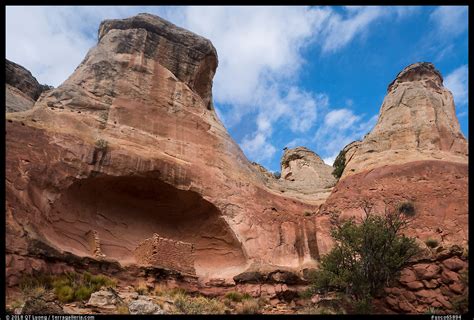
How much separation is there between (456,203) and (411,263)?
5.51 meters

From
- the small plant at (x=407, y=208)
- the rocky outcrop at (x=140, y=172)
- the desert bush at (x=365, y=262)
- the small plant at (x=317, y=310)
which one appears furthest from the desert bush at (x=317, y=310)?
the small plant at (x=407, y=208)

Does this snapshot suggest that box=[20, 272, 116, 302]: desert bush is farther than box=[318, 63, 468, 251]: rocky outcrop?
No

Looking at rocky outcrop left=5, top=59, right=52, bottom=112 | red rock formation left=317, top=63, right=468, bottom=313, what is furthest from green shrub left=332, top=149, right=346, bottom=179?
rocky outcrop left=5, top=59, right=52, bottom=112

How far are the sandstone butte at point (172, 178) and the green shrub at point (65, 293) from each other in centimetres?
129

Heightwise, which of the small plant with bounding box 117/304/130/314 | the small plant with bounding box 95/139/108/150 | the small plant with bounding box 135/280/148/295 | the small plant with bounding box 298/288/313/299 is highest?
the small plant with bounding box 95/139/108/150

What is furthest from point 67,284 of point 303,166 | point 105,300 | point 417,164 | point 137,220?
point 303,166

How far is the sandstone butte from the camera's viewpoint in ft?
61.6

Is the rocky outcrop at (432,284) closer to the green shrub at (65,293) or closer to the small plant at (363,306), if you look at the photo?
the small plant at (363,306)

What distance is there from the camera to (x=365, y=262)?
17188 millimetres

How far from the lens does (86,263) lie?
17.4 m

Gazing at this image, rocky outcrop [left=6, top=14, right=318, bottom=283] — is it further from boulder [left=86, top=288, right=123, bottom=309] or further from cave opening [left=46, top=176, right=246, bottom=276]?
boulder [left=86, top=288, right=123, bottom=309]

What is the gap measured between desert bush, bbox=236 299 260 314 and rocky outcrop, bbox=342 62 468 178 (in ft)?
35.6

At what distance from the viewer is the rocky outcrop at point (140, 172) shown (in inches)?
752

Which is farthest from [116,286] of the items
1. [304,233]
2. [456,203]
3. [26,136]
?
[456,203]
